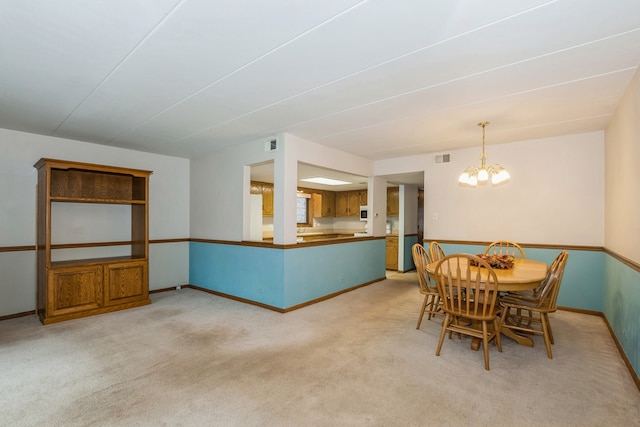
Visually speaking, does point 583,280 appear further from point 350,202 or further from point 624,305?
point 350,202

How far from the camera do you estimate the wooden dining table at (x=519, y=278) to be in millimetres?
2604

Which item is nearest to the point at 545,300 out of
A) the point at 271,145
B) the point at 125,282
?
the point at 271,145

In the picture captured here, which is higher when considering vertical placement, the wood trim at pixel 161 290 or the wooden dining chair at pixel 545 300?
the wooden dining chair at pixel 545 300

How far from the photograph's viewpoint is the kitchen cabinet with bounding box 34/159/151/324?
377 centimetres

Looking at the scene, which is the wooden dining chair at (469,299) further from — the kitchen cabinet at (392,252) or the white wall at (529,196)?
the kitchen cabinet at (392,252)

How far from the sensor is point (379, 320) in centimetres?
381

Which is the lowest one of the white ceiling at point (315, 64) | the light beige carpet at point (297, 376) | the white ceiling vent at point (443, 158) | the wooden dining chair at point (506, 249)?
the light beige carpet at point (297, 376)

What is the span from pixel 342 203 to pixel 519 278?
6.54 meters

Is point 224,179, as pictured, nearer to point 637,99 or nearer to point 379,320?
point 379,320

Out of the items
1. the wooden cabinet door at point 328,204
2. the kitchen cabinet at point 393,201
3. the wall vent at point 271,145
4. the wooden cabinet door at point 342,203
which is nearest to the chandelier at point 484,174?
the wall vent at point 271,145

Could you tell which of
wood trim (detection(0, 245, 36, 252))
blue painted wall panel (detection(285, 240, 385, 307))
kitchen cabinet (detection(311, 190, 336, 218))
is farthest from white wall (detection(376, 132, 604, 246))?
wood trim (detection(0, 245, 36, 252))

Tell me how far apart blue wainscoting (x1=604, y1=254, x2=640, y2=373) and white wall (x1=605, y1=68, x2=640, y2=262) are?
166 mm

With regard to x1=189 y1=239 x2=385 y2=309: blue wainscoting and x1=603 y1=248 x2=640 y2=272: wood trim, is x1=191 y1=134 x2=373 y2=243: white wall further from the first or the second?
x1=603 y1=248 x2=640 y2=272: wood trim

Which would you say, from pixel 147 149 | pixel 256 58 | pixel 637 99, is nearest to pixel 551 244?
pixel 637 99
